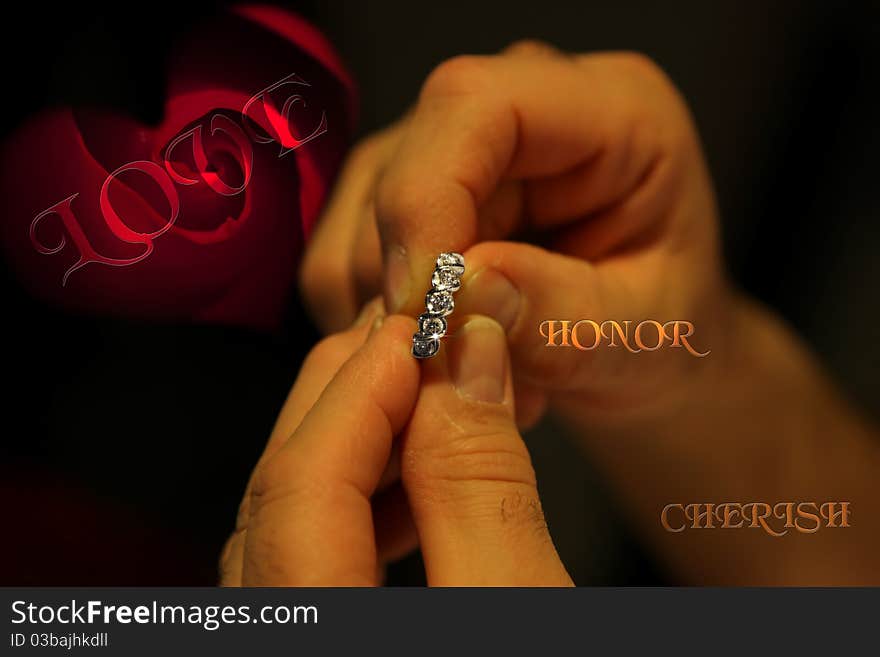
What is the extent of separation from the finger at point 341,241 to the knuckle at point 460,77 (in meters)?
0.09

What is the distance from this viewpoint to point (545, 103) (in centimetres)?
62

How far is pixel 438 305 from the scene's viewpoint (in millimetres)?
512

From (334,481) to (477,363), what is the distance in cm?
14

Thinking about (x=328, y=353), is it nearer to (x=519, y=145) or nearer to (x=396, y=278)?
(x=396, y=278)

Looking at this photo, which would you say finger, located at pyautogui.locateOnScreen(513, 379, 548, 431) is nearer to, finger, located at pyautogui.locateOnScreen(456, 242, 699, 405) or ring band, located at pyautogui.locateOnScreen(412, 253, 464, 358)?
finger, located at pyautogui.locateOnScreen(456, 242, 699, 405)

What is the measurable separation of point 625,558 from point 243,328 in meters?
0.40

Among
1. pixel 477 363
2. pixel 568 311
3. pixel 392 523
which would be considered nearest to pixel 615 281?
pixel 568 311

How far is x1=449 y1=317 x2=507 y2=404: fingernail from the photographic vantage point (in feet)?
1.71

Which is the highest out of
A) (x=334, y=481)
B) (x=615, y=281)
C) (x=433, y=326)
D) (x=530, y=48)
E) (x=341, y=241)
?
(x=530, y=48)

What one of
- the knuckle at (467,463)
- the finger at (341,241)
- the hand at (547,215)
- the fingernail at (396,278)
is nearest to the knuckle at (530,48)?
the hand at (547,215)

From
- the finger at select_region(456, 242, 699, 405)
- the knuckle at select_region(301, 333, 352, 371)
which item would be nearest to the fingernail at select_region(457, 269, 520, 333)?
the finger at select_region(456, 242, 699, 405)

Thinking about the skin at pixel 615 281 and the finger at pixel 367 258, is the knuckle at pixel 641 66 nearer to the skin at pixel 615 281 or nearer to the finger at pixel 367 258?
the skin at pixel 615 281
